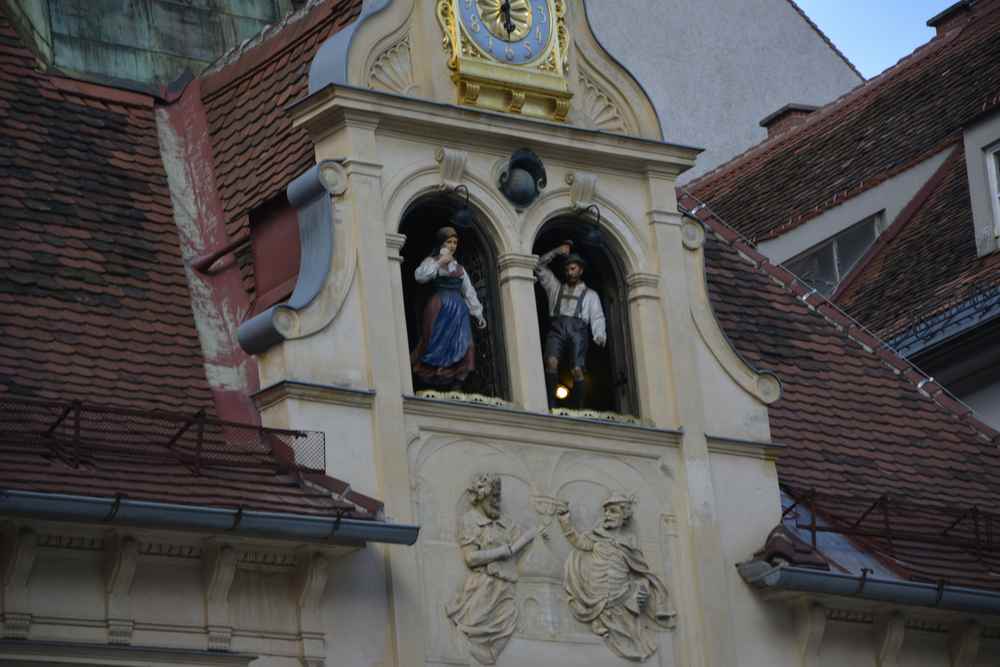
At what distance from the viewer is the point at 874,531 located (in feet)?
88.6

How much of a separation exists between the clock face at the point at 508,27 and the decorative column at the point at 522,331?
1.76m

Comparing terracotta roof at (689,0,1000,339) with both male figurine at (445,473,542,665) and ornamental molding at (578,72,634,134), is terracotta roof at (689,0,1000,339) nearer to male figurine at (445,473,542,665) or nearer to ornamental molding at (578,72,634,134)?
ornamental molding at (578,72,634,134)

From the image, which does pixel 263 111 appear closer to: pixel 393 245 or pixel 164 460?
pixel 393 245

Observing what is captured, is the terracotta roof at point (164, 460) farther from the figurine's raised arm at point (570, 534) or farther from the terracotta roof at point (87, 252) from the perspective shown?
the figurine's raised arm at point (570, 534)

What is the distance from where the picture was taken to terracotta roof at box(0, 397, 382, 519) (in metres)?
22.4

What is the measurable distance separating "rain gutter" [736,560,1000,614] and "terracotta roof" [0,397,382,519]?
354 cm

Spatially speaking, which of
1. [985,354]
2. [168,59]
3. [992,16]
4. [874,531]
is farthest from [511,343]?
[992,16]

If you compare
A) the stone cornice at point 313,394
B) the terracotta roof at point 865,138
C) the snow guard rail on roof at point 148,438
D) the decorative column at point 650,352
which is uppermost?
the terracotta roof at point 865,138

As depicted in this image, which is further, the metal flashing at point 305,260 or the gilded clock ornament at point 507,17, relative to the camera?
the gilded clock ornament at point 507,17

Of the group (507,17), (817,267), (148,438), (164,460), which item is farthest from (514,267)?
(817,267)

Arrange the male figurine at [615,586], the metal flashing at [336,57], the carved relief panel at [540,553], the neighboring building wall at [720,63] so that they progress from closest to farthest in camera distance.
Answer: the carved relief panel at [540,553] < the male figurine at [615,586] < the metal flashing at [336,57] < the neighboring building wall at [720,63]

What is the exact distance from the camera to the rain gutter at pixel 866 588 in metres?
25.5

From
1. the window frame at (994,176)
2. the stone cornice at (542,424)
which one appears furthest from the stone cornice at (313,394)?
the window frame at (994,176)

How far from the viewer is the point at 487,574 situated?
24.4 metres
